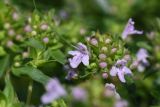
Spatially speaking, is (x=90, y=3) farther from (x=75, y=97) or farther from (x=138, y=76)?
(x=75, y=97)

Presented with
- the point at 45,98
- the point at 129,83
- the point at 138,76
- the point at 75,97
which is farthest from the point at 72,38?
the point at 75,97

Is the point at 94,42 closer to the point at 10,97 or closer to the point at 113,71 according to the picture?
the point at 113,71

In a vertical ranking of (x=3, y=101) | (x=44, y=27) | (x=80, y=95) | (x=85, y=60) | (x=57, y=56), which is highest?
(x=44, y=27)

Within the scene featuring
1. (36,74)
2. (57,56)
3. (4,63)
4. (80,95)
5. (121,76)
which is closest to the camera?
(80,95)

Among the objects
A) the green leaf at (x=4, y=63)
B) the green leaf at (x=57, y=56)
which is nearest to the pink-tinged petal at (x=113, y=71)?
the green leaf at (x=57, y=56)

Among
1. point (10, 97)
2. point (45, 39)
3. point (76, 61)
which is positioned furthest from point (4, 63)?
point (76, 61)

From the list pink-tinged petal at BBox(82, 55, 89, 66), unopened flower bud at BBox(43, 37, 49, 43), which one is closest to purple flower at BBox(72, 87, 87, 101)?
pink-tinged petal at BBox(82, 55, 89, 66)
